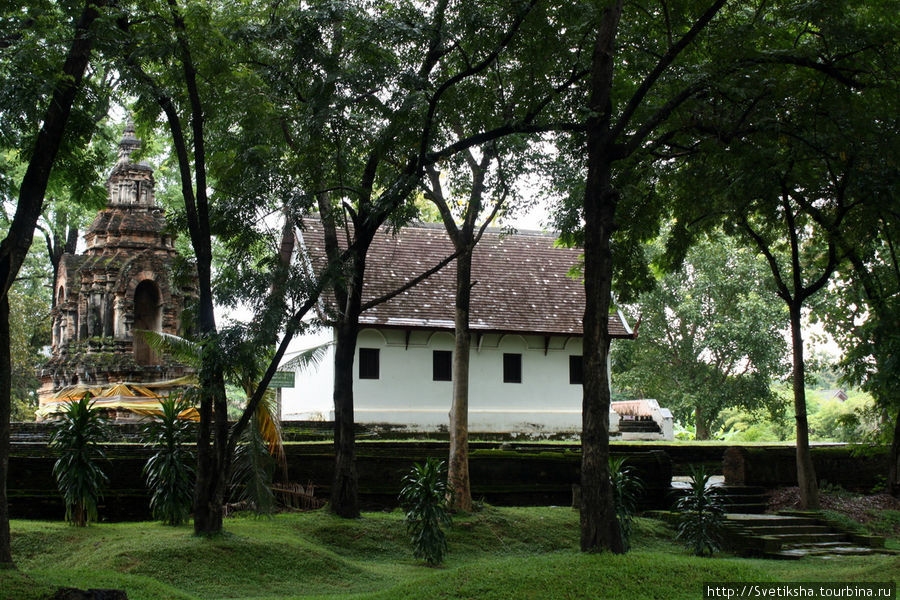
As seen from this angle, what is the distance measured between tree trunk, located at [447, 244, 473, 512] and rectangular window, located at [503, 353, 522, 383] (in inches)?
418

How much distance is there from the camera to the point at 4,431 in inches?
331

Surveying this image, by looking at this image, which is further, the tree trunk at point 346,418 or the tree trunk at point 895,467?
the tree trunk at point 895,467

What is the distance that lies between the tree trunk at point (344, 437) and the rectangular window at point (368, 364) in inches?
378

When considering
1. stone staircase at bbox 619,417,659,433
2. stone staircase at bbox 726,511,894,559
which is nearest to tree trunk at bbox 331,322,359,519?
stone staircase at bbox 726,511,894,559

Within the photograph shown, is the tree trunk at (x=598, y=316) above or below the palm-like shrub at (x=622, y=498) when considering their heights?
Answer: above

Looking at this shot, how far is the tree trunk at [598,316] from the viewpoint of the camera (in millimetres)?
9391

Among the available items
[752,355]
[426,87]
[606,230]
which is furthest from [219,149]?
[752,355]

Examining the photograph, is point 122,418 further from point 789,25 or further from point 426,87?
point 789,25

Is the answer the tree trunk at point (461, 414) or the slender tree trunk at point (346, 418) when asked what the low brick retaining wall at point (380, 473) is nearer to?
the tree trunk at point (461, 414)

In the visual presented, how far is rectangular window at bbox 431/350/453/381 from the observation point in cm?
2420

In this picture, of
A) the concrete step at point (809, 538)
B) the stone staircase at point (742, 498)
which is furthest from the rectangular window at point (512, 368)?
the concrete step at point (809, 538)

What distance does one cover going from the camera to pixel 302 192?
11305mm

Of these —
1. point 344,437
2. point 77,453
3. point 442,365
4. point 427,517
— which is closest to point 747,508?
point 427,517

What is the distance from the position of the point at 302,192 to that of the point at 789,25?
803 centimetres
